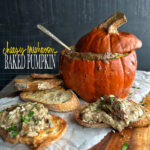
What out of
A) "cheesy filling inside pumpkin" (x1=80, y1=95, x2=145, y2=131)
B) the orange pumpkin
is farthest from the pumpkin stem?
"cheesy filling inside pumpkin" (x1=80, y1=95, x2=145, y2=131)

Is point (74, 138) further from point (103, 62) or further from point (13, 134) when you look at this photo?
point (103, 62)

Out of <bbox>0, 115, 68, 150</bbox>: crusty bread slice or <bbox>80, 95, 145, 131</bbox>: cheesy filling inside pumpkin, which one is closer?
<bbox>0, 115, 68, 150</bbox>: crusty bread slice

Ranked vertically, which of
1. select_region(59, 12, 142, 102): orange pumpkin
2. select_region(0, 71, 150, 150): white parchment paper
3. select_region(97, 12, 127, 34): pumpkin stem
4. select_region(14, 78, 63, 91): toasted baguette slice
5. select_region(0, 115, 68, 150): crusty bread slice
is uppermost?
select_region(97, 12, 127, 34): pumpkin stem

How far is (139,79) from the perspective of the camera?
10.6 ft

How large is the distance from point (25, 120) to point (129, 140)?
98cm

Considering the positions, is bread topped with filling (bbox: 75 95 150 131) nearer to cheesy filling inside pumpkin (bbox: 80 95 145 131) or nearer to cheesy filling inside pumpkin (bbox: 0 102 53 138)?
cheesy filling inside pumpkin (bbox: 80 95 145 131)

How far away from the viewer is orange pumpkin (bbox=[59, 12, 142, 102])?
7.68 feet

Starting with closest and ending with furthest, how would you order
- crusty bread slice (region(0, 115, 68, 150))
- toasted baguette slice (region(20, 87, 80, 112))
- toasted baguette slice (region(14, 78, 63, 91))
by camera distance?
crusty bread slice (region(0, 115, 68, 150))
toasted baguette slice (region(20, 87, 80, 112))
toasted baguette slice (region(14, 78, 63, 91))

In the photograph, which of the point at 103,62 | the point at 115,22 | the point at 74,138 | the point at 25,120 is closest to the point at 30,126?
the point at 25,120

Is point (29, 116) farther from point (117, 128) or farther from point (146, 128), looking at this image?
point (146, 128)

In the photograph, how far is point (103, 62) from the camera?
91.6 inches

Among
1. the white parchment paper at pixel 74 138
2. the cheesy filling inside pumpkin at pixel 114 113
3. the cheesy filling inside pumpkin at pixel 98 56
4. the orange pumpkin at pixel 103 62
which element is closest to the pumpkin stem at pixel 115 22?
the orange pumpkin at pixel 103 62

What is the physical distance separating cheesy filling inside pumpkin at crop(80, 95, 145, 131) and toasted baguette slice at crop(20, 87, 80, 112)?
1.00ft

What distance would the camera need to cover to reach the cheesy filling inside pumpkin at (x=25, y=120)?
1.77 meters
